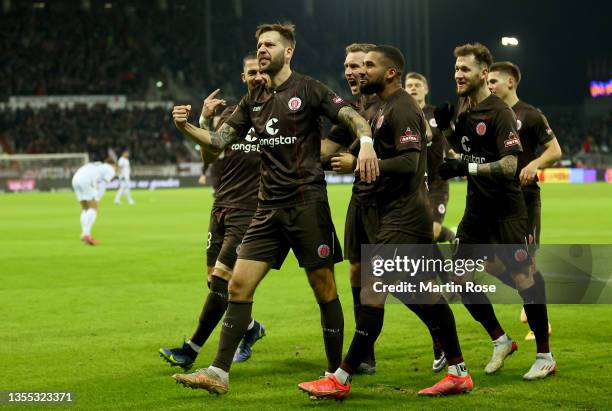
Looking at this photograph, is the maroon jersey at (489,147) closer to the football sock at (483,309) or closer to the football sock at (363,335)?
the football sock at (483,309)

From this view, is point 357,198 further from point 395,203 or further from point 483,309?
point 483,309

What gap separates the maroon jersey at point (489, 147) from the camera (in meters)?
7.13

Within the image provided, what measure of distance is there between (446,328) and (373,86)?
178 cm

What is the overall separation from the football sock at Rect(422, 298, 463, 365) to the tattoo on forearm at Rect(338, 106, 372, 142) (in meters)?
1.32

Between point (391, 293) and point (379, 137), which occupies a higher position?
point (379, 137)

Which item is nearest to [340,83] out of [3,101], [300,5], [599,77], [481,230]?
[300,5]

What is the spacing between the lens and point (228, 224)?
26.2 ft

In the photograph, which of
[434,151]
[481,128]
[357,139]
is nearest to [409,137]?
[357,139]

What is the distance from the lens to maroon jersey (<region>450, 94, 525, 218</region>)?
23.4 ft

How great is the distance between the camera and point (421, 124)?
21.8 ft

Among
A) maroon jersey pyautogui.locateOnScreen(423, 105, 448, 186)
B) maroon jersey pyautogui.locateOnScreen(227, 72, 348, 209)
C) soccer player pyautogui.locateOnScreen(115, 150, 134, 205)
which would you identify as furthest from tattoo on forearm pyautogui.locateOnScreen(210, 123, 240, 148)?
soccer player pyautogui.locateOnScreen(115, 150, 134, 205)

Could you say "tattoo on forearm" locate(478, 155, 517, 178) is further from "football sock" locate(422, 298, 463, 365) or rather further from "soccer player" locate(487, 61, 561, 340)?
"soccer player" locate(487, 61, 561, 340)

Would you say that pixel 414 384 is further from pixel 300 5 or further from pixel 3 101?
pixel 300 5

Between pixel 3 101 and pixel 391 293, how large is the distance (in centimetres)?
5184
